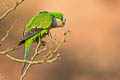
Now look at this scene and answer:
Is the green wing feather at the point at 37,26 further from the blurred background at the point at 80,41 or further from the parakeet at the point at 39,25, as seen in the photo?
the blurred background at the point at 80,41

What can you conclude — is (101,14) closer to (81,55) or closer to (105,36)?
(105,36)

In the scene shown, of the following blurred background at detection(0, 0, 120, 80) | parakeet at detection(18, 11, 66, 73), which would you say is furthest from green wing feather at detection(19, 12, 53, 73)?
blurred background at detection(0, 0, 120, 80)

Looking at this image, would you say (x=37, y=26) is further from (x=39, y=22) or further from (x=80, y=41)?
(x=80, y=41)

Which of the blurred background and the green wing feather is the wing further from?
the blurred background

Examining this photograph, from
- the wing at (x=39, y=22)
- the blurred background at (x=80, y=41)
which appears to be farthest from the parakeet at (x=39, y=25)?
the blurred background at (x=80, y=41)

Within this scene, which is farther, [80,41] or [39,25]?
[80,41]

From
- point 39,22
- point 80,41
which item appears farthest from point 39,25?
point 80,41

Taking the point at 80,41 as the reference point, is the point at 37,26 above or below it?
above

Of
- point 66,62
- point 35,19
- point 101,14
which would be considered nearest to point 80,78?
point 66,62
